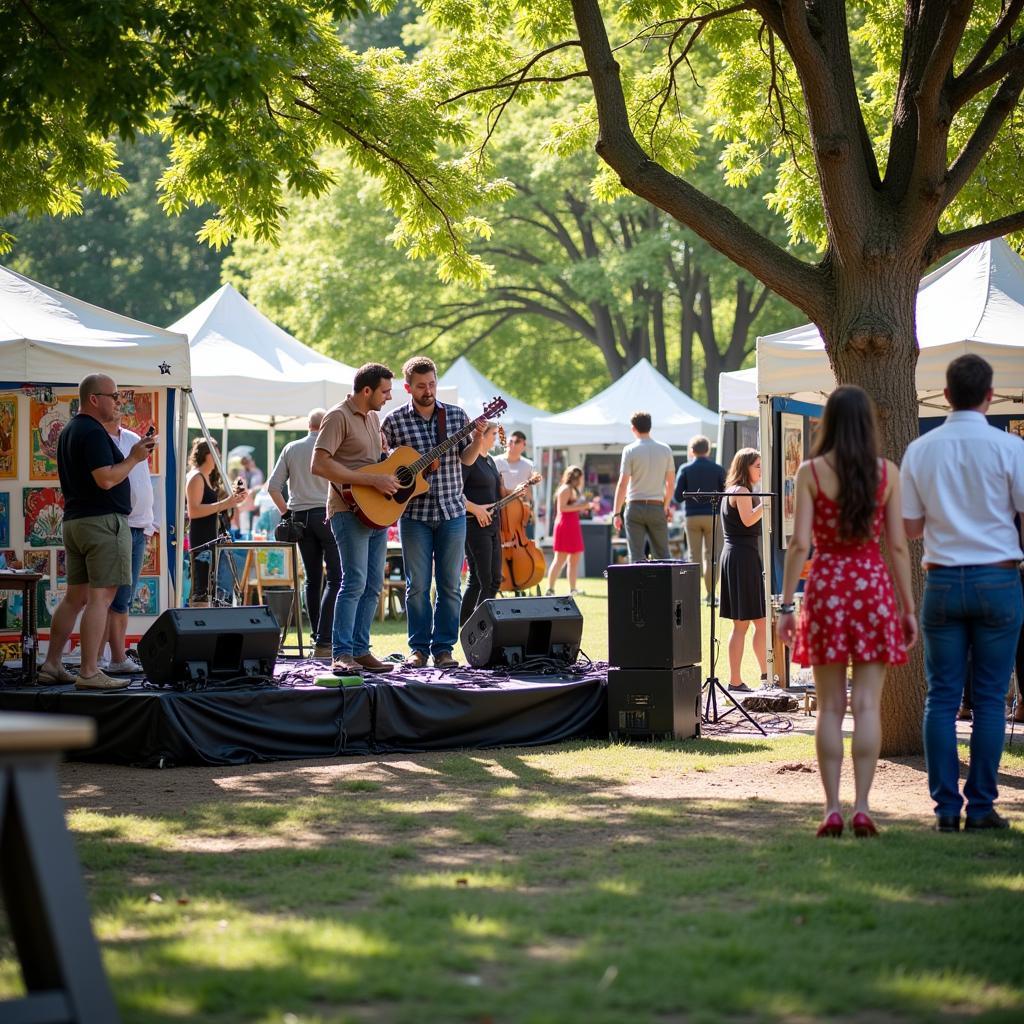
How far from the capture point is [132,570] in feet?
33.1

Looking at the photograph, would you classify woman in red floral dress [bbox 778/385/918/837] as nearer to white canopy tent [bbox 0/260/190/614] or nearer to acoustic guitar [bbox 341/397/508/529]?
acoustic guitar [bbox 341/397/508/529]

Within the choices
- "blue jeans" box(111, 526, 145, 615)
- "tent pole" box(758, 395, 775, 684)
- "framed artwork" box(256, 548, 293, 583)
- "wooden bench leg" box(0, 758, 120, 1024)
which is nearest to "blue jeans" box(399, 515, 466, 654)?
"blue jeans" box(111, 526, 145, 615)

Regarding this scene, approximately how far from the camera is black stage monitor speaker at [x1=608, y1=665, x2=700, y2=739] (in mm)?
8688

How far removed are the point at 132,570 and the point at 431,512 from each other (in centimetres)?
223

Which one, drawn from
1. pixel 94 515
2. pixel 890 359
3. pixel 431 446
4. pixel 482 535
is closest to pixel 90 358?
pixel 94 515

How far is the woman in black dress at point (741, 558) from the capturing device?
1083cm

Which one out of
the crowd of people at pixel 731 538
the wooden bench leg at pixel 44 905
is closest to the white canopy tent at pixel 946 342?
the crowd of people at pixel 731 538

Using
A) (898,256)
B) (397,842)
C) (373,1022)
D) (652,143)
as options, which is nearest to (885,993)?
(373,1022)

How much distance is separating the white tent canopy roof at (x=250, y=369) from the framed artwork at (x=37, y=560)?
17.7 feet

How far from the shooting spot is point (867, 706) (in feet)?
19.0

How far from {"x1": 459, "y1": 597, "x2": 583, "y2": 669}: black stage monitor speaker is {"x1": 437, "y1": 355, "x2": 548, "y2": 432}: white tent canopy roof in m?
14.3

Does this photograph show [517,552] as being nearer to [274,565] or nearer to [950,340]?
[274,565]

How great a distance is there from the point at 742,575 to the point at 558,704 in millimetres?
2558

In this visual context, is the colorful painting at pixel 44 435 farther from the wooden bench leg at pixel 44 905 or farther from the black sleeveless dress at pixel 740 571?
the wooden bench leg at pixel 44 905
